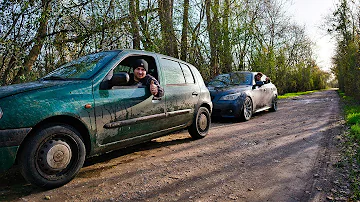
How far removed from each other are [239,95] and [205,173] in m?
4.61

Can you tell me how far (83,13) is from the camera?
6.41m

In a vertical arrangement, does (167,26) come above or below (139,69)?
above

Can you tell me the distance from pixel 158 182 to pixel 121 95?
4.29 feet

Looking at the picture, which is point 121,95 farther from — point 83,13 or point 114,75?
point 83,13

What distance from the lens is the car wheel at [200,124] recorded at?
504 cm

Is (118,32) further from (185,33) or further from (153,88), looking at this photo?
Answer: (153,88)

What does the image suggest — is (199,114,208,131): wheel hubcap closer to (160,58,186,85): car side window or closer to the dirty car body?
(160,58,186,85): car side window

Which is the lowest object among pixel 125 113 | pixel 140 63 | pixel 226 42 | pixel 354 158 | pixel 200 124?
pixel 354 158

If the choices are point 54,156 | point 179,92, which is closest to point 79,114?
point 54,156

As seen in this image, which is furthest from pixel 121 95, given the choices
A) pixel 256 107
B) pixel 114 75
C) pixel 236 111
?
pixel 256 107

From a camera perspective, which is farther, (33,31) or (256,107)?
(256,107)

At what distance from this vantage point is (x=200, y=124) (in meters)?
5.18

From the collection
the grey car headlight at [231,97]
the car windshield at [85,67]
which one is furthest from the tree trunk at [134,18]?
the car windshield at [85,67]

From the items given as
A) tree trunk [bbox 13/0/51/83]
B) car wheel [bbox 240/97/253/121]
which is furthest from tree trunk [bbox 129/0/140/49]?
car wheel [bbox 240/97/253/121]
